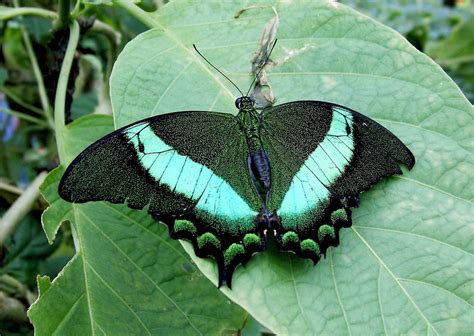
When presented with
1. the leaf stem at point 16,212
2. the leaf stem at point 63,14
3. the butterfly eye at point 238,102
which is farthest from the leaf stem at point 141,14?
the leaf stem at point 16,212

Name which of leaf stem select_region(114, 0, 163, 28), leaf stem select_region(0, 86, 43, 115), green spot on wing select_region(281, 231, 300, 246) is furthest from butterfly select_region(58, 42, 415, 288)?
leaf stem select_region(0, 86, 43, 115)

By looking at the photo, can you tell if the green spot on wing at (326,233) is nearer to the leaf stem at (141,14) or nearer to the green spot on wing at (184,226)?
the green spot on wing at (184,226)

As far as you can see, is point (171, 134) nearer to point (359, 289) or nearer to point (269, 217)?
point (269, 217)

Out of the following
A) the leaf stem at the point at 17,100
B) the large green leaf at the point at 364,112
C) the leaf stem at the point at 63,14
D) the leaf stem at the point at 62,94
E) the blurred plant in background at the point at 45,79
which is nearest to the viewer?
the large green leaf at the point at 364,112

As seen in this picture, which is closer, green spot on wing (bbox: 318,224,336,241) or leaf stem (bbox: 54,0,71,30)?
green spot on wing (bbox: 318,224,336,241)

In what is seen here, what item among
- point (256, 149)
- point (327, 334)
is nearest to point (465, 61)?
point (256, 149)

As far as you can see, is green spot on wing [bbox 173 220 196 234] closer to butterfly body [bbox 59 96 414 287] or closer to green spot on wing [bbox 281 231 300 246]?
butterfly body [bbox 59 96 414 287]

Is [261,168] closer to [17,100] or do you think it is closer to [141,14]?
[141,14]
